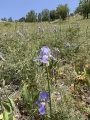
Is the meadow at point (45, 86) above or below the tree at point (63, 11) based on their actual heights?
below

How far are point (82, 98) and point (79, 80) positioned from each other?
0.38 m

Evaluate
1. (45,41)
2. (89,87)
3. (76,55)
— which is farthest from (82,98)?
(45,41)

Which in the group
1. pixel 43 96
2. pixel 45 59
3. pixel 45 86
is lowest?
pixel 45 86

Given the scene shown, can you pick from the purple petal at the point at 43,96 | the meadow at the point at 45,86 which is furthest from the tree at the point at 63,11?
the purple petal at the point at 43,96

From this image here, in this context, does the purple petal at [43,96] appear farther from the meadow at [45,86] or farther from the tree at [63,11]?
the tree at [63,11]

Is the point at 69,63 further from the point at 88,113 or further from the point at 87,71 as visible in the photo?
the point at 88,113

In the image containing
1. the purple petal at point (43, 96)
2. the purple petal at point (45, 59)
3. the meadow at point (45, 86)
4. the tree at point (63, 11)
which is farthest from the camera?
the tree at point (63, 11)

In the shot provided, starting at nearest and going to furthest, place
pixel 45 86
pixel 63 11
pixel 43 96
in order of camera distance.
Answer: pixel 43 96
pixel 45 86
pixel 63 11

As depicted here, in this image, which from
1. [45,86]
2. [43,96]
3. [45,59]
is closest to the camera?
[45,59]

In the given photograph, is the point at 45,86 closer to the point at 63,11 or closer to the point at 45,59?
the point at 45,59

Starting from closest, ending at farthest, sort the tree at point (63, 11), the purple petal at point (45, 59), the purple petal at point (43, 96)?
the purple petal at point (45, 59) → the purple petal at point (43, 96) → the tree at point (63, 11)

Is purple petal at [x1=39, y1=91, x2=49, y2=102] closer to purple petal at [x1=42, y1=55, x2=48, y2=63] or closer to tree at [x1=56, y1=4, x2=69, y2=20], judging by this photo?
purple petal at [x1=42, y1=55, x2=48, y2=63]

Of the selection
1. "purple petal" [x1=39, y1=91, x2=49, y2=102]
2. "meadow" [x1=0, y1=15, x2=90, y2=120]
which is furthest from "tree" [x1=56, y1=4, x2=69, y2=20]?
"purple petal" [x1=39, y1=91, x2=49, y2=102]

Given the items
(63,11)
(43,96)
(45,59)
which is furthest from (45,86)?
(63,11)
